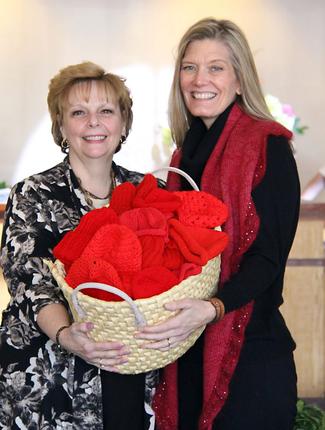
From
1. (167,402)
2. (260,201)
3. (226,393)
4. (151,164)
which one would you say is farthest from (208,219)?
(151,164)

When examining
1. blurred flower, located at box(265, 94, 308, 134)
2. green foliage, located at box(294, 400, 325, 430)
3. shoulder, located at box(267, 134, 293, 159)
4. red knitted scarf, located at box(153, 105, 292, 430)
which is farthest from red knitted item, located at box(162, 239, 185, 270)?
blurred flower, located at box(265, 94, 308, 134)

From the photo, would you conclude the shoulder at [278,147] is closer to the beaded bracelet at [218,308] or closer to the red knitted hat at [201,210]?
the red knitted hat at [201,210]

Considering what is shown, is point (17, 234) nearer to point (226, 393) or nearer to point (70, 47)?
point (226, 393)

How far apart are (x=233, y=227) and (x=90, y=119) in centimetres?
44

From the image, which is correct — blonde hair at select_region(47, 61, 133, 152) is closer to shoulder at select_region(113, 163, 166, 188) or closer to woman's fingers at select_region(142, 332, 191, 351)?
shoulder at select_region(113, 163, 166, 188)

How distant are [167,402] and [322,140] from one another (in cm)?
355

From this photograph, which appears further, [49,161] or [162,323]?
[49,161]

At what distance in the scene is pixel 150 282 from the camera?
1254 mm

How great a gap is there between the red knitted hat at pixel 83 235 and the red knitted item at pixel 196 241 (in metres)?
0.12

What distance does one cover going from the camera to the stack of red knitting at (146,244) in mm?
1252

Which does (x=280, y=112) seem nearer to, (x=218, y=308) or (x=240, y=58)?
(x=240, y=58)

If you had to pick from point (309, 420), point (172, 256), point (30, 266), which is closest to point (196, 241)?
point (172, 256)

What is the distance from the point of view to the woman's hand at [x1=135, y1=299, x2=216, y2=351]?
1.28 meters

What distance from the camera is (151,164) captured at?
15.7ft
